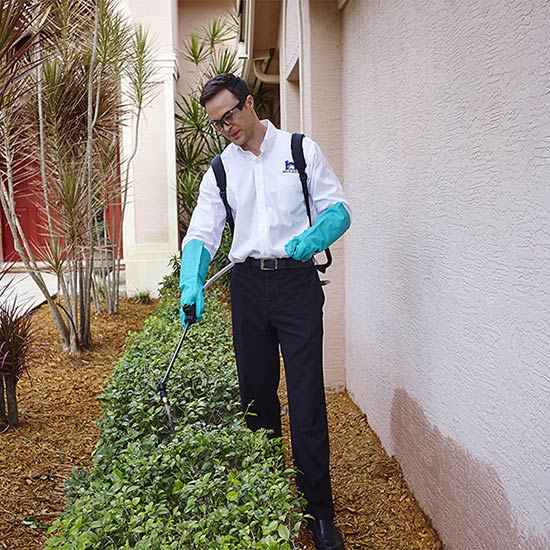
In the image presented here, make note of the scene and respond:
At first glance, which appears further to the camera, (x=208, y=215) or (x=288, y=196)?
(x=208, y=215)

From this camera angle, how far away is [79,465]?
4520mm

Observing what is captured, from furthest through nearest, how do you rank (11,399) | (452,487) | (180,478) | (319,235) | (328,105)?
1. (328,105)
2. (11,399)
3. (319,235)
4. (452,487)
5. (180,478)

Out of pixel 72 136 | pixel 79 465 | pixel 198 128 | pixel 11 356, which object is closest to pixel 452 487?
pixel 79 465

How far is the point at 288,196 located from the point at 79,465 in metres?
2.26

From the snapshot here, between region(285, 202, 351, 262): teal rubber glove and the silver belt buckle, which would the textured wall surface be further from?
the silver belt buckle

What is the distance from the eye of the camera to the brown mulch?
358cm

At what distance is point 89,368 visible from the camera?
698 cm

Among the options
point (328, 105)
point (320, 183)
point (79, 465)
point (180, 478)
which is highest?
point (328, 105)

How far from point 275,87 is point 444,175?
8.95m

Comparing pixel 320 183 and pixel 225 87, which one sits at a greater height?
pixel 225 87

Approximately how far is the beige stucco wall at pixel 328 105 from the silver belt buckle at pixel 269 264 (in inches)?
86.5

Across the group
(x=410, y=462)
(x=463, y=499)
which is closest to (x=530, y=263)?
(x=463, y=499)

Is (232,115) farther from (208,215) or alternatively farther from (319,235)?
(319,235)

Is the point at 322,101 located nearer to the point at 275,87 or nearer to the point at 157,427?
the point at 157,427
